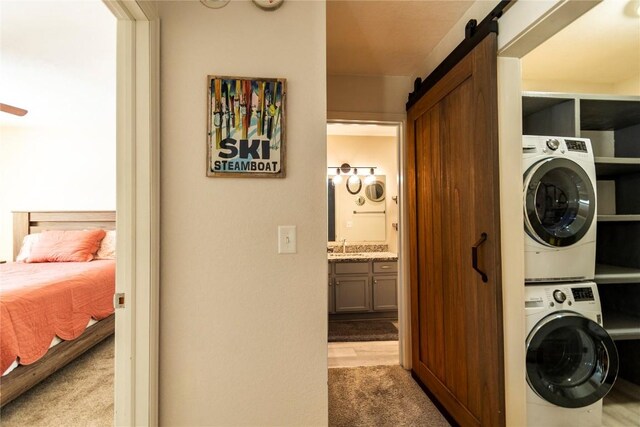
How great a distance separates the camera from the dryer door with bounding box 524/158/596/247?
1543 mm

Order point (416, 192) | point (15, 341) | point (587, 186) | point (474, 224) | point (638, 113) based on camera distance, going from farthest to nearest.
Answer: point (416, 192) < point (638, 113) < point (15, 341) < point (587, 186) < point (474, 224)

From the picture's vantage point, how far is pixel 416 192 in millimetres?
2223

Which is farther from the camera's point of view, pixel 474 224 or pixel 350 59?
pixel 350 59

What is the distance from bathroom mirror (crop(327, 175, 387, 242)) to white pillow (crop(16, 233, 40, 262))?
362 centimetres

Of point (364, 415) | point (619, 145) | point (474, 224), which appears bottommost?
point (364, 415)

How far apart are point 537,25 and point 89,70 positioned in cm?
305

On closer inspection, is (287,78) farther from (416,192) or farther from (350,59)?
(416,192)

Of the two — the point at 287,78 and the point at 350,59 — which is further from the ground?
the point at 350,59

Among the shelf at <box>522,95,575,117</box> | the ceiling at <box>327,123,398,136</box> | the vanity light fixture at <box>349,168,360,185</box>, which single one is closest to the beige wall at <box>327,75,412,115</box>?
the shelf at <box>522,95,575,117</box>

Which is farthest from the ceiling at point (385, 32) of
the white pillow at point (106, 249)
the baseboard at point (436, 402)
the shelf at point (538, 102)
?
the white pillow at point (106, 249)

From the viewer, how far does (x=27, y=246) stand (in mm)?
3354

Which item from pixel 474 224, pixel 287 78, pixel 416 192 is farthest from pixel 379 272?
pixel 287 78

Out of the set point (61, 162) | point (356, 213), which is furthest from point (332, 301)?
point (61, 162)

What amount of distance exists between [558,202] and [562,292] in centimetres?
51
